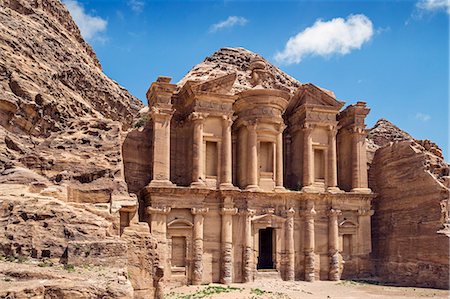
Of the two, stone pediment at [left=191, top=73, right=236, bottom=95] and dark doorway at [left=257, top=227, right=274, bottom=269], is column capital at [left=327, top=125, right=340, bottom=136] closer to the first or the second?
stone pediment at [left=191, top=73, right=236, bottom=95]

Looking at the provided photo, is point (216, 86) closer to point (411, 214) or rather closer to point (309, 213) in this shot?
point (309, 213)

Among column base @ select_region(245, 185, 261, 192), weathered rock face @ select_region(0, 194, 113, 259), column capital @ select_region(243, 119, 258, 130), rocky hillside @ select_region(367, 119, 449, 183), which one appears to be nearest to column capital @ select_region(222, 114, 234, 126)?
column capital @ select_region(243, 119, 258, 130)

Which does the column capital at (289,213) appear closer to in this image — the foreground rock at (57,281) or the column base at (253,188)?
the column base at (253,188)

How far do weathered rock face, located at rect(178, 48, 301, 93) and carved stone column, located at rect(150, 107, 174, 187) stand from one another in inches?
436

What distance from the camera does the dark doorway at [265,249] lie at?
3628 cm

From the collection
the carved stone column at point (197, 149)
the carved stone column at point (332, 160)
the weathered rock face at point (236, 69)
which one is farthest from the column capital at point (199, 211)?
the weathered rock face at point (236, 69)

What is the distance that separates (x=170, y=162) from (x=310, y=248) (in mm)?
11045

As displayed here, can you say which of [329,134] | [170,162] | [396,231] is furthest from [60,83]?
[396,231]

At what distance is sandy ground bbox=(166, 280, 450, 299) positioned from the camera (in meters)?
27.3

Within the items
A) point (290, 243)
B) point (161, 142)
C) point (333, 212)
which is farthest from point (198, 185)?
point (333, 212)

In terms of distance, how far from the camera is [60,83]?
90.7 feet

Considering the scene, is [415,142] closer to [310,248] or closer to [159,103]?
[310,248]

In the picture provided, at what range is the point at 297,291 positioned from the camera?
2969 cm

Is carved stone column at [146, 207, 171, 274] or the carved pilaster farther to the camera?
the carved pilaster
